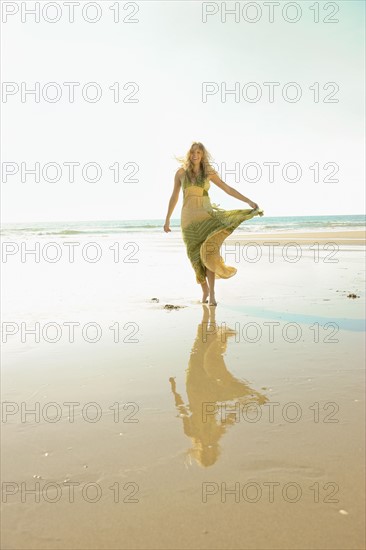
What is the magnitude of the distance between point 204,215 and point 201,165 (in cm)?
61

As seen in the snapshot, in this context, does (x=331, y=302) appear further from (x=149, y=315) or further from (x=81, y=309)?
(x=81, y=309)

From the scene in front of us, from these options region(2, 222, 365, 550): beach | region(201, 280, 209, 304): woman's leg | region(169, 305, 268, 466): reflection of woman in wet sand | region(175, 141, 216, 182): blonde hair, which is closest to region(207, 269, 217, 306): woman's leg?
region(201, 280, 209, 304): woman's leg

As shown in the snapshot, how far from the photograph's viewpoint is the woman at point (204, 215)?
5.94 m

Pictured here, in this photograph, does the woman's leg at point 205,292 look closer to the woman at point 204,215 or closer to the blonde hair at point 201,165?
the woman at point 204,215

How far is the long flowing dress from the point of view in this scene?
19.6 ft

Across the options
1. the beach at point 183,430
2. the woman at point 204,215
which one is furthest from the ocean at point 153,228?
the beach at point 183,430

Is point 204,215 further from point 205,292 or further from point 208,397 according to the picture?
point 208,397

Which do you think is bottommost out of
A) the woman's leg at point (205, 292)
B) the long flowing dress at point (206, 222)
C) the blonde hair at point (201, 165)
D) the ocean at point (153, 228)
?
the woman's leg at point (205, 292)

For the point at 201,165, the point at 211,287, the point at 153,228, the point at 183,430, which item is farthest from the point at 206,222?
the point at 153,228

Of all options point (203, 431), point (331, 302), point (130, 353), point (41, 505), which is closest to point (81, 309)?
point (130, 353)

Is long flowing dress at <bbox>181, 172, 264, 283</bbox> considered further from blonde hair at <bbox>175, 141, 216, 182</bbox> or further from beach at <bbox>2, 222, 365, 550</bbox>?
beach at <bbox>2, 222, 365, 550</bbox>

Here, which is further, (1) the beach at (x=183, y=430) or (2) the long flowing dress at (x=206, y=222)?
(2) the long flowing dress at (x=206, y=222)

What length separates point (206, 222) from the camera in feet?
19.9

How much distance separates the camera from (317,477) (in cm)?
183
